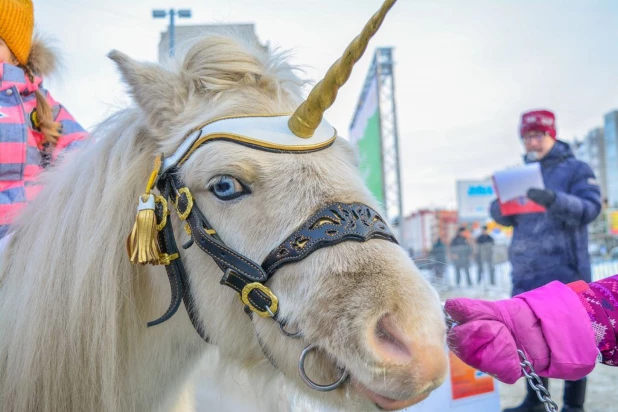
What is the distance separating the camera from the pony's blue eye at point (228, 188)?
1.23 meters

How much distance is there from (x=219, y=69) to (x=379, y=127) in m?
8.86

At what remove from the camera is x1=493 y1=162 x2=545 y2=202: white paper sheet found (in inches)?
132

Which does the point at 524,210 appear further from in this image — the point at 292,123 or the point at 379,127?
the point at 379,127

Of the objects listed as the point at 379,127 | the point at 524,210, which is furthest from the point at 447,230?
the point at 524,210

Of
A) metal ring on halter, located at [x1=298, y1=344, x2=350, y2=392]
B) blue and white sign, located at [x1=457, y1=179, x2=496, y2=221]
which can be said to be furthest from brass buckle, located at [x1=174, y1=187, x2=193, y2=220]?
blue and white sign, located at [x1=457, y1=179, x2=496, y2=221]

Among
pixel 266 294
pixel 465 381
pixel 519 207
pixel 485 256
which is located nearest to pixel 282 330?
pixel 266 294

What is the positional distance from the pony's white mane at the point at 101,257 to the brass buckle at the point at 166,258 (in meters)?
0.10

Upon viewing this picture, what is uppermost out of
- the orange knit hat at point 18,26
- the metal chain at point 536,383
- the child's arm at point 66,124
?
the orange knit hat at point 18,26

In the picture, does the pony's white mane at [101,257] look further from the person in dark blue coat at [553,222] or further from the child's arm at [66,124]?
the person in dark blue coat at [553,222]

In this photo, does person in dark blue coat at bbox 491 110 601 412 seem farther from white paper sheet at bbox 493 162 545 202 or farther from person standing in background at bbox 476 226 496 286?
person standing in background at bbox 476 226 496 286

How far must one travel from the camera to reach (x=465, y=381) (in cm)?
224

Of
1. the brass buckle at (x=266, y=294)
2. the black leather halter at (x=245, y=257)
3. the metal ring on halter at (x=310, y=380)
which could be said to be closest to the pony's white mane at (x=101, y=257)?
the black leather halter at (x=245, y=257)

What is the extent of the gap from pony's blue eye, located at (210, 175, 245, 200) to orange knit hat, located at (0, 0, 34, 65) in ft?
5.66

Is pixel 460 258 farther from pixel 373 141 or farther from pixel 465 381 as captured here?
pixel 465 381
